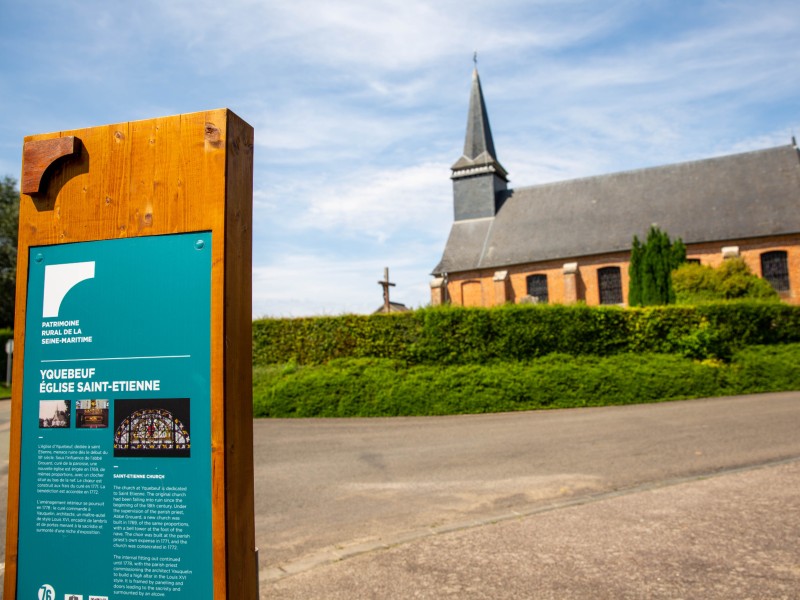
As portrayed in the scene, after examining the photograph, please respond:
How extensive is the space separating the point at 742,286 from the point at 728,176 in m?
12.6

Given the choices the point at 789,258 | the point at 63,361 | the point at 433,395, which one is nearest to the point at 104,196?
the point at 63,361

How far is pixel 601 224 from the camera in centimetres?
3388

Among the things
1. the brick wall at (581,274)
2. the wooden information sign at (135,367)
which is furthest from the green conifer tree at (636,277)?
the wooden information sign at (135,367)

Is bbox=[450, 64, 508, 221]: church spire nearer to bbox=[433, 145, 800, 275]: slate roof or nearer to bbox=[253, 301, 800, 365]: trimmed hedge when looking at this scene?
bbox=[433, 145, 800, 275]: slate roof

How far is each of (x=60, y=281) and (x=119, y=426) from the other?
72 centimetres

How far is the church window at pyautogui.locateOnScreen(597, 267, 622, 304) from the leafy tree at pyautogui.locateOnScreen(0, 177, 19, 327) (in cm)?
3119

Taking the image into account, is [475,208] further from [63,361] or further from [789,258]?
[63,361]

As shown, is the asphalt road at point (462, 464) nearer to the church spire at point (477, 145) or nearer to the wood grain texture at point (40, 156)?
the wood grain texture at point (40, 156)

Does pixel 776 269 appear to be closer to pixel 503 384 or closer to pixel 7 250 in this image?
pixel 503 384

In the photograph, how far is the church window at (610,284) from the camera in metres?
32.4

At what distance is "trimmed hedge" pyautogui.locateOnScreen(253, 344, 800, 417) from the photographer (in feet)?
47.6

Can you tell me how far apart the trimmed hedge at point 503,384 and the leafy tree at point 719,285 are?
5886mm

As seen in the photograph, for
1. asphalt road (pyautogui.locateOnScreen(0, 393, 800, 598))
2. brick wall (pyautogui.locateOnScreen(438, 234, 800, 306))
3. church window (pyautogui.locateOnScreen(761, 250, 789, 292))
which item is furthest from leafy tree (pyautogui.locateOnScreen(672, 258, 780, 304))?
asphalt road (pyautogui.locateOnScreen(0, 393, 800, 598))

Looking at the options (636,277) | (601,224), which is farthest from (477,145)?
(636,277)
